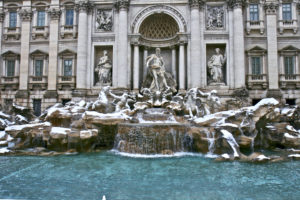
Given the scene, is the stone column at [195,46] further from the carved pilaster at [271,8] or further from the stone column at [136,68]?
the carved pilaster at [271,8]

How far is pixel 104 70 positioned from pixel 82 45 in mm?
2944

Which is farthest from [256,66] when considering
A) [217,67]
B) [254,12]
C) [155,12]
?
[155,12]

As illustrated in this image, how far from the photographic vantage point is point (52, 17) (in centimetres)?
2181

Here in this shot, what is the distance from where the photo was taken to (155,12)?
20.7 meters

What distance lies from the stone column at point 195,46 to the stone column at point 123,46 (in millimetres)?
5678

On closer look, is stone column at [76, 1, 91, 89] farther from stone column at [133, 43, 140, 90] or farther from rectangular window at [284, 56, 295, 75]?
rectangular window at [284, 56, 295, 75]

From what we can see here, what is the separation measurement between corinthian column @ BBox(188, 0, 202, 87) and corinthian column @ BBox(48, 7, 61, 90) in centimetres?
1249

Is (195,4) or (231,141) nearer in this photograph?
(231,141)

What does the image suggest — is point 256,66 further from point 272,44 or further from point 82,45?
point 82,45

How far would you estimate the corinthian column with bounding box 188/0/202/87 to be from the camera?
19562 millimetres

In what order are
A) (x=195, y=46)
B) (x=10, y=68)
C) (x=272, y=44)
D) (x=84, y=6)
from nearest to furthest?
(x=195, y=46), (x=272, y=44), (x=84, y=6), (x=10, y=68)

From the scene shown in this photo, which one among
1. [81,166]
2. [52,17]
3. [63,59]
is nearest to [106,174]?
[81,166]

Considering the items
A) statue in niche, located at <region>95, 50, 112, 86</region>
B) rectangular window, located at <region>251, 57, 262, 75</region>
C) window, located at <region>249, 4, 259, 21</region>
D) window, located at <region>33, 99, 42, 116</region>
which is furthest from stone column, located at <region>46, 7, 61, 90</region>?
rectangular window, located at <region>251, 57, 262, 75</region>

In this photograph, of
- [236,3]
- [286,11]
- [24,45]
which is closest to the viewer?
[236,3]
